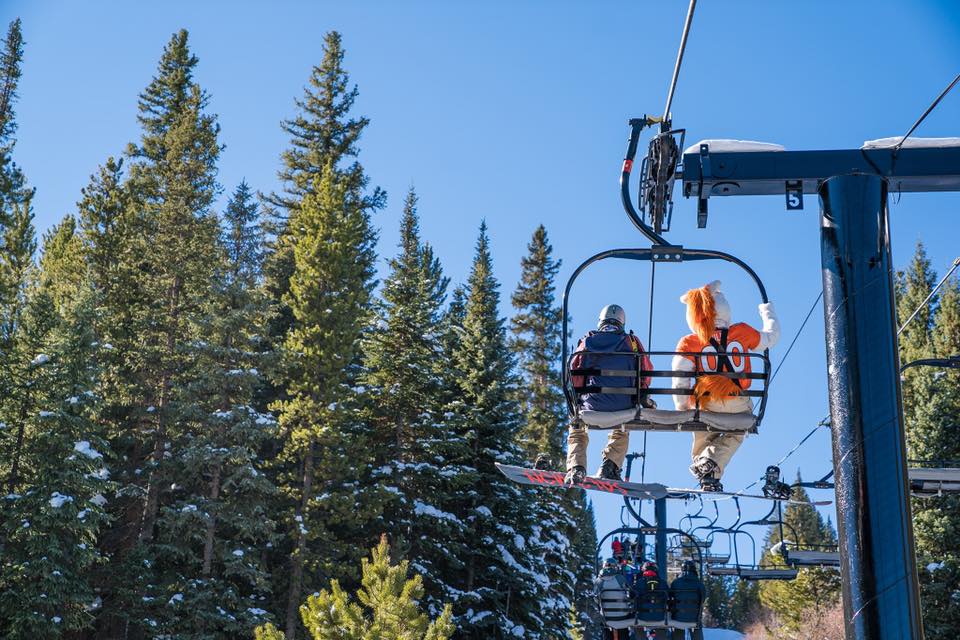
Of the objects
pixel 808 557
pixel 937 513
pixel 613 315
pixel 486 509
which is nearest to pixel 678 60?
pixel 613 315

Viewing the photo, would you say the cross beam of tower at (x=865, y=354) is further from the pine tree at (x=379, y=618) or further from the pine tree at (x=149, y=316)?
the pine tree at (x=149, y=316)

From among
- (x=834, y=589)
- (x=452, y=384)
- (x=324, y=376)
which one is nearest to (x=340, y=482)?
(x=324, y=376)

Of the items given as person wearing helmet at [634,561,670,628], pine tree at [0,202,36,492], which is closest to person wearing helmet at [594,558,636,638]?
person wearing helmet at [634,561,670,628]

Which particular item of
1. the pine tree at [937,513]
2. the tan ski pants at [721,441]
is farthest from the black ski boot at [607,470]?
the pine tree at [937,513]

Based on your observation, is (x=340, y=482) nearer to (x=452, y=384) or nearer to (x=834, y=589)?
(x=452, y=384)

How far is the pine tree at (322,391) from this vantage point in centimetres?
2483

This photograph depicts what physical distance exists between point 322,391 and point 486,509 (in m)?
5.94

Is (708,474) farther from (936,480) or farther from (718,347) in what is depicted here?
(936,480)

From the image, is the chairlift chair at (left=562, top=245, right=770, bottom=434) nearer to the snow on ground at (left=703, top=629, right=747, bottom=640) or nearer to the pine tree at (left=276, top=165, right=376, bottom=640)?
the pine tree at (left=276, top=165, right=376, bottom=640)

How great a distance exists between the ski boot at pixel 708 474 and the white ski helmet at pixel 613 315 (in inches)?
51.4

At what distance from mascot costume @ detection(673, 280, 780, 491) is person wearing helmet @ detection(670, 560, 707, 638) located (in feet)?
17.7

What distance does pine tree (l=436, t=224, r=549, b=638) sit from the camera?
27016 mm

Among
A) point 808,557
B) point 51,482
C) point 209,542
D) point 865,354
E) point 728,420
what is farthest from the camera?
point 209,542

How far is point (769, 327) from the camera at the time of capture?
24.3 feet
